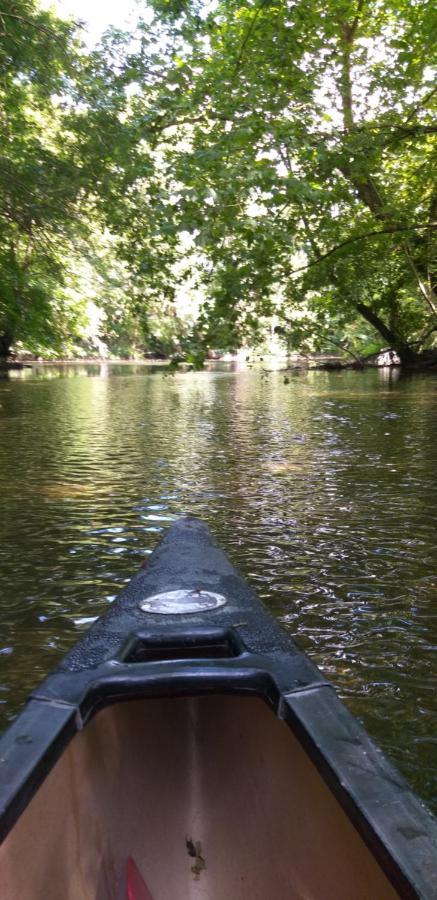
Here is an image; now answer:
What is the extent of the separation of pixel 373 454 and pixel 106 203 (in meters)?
7.33

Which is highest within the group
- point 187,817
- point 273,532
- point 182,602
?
point 182,602

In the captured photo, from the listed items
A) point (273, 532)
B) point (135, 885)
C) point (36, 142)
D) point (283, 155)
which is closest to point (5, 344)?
point (36, 142)

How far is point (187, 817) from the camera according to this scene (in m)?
1.63

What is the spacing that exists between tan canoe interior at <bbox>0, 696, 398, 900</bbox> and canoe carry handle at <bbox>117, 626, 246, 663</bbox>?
0.15 meters

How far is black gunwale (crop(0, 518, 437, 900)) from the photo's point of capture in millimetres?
1122

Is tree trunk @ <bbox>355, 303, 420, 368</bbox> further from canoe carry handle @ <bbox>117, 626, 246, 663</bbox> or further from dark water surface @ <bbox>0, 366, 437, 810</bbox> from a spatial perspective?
canoe carry handle @ <bbox>117, 626, 246, 663</bbox>

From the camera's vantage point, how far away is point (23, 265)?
18.2m

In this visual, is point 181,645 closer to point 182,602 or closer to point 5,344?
point 182,602

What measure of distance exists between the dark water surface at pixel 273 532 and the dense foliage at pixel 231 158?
1.59 m

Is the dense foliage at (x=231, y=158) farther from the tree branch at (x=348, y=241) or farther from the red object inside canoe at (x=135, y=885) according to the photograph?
the red object inside canoe at (x=135, y=885)

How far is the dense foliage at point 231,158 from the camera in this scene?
7.52 m

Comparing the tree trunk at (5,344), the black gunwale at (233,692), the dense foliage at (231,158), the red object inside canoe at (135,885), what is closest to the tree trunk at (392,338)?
the dense foliage at (231,158)

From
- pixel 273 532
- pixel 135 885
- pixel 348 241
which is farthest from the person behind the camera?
pixel 348 241

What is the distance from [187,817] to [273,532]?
3.47 m
